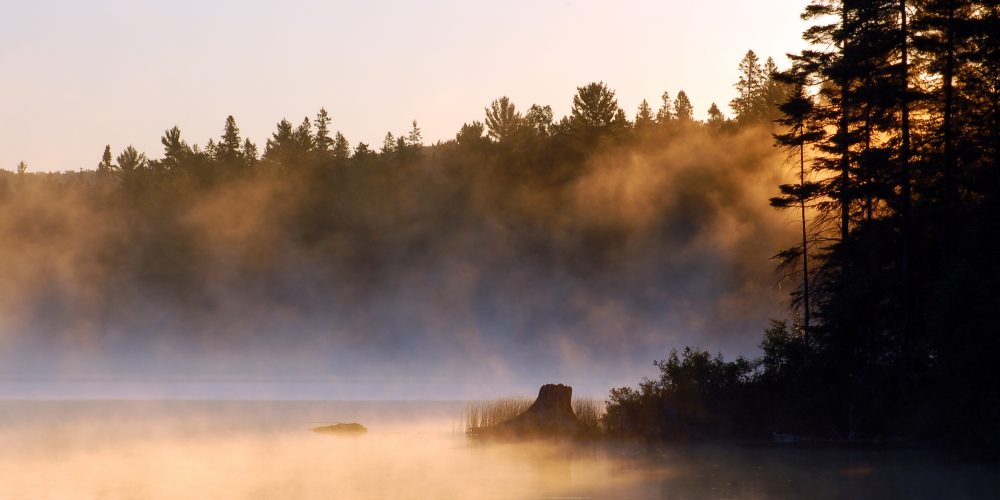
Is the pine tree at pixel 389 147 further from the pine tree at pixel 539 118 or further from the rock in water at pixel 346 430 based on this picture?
the rock in water at pixel 346 430

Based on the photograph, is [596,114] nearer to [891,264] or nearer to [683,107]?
[683,107]

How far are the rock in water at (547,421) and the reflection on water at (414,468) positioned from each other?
1.99 m

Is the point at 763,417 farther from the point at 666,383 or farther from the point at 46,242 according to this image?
the point at 46,242

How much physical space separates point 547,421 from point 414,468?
12.8 m

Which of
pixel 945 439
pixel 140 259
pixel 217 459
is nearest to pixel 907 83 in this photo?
pixel 945 439

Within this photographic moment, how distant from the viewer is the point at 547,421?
52.3 meters

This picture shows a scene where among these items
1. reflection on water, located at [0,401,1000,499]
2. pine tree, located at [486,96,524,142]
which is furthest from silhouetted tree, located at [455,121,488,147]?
reflection on water, located at [0,401,1000,499]

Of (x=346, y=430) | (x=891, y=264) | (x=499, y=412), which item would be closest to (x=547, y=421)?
(x=499, y=412)

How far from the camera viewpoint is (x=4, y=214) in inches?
6161

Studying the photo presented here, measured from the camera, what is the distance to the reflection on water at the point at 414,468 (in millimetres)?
34250

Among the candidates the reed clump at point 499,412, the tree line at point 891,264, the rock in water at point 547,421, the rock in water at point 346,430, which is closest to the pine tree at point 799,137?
the tree line at point 891,264

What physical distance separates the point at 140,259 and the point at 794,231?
254ft

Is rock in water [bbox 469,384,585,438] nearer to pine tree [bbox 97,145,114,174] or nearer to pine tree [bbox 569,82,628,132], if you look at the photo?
pine tree [bbox 569,82,628,132]

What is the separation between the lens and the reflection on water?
112 feet
